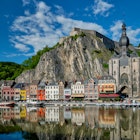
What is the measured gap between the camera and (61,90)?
84250 mm

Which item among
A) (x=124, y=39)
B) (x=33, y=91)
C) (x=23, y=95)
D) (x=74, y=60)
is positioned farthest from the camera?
(x=74, y=60)

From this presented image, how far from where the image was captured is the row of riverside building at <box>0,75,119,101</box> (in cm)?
7932

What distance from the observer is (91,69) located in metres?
89.9

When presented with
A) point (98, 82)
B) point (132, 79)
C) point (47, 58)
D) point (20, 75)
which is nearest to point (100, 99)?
point (98, 82)

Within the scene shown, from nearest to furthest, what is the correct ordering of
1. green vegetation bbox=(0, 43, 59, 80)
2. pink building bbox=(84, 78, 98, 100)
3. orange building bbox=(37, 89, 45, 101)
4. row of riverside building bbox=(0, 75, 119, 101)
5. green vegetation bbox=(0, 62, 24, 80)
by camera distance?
1. row of riverside building bbox=(0, 75, 119, 101)
2. pink building bbox=(84, 78, 98, 100)
3. orange building bbox=(37, 89, 45, 101)
4. green vegetation bbox=(0, 62, 24, 80)
5. green vegetation bbox=(0, 43, 59, 80)

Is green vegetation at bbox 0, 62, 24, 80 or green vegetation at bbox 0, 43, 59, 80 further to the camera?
green vegetation at bbox 0, 43, 59, 80

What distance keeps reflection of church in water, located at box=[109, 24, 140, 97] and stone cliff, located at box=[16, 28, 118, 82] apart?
16.9 feet

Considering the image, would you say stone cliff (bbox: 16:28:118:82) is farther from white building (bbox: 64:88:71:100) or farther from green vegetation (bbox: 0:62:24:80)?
green vegetation (bbox: 0:62:24:80)

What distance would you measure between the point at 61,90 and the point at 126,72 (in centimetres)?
2109

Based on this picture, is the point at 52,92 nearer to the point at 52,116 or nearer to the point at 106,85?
the point at 106,85

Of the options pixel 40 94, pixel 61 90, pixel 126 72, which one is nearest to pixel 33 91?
pixel 40 94

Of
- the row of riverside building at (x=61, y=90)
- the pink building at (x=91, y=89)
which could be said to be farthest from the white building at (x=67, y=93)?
the pink building at (x=91, y=89)

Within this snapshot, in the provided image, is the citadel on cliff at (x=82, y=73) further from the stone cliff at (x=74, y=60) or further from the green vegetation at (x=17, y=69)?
the green vegetation at (x=17, y=69)

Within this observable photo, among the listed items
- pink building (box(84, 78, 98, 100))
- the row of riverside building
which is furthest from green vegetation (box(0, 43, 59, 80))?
pink building (box(84, 78, 98, 100))
